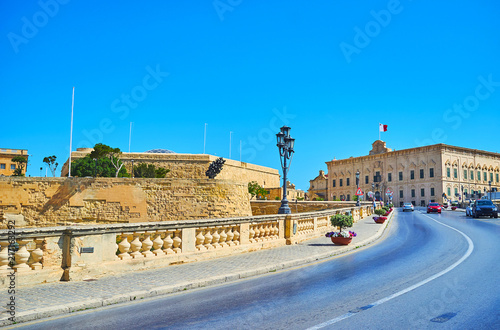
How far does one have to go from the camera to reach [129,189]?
37.3 m

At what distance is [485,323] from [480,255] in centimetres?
764

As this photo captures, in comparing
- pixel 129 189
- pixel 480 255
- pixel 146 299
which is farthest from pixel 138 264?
pixel 129 189

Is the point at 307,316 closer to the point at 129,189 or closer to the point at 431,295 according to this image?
the point at 431,295

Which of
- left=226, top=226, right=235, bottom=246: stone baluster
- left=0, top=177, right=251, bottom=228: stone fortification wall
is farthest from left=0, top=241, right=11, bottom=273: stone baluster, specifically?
left=0, top=177, right=251, bottom=228: stone fortification wall

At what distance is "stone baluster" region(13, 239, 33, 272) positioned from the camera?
7176 mm

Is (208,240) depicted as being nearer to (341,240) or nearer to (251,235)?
(251,235)

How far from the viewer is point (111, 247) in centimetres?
844

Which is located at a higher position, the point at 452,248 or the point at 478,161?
the point at 478,161

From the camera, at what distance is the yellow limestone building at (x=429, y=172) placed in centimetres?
8531

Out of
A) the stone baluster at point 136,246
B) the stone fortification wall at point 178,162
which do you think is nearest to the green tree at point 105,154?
the stone fortification wall at point 178,162

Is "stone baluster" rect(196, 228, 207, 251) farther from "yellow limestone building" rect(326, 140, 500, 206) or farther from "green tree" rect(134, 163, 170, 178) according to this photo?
"yellow limestone building" rect(326, 140, 500, 206)

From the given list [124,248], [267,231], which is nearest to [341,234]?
[267,231]

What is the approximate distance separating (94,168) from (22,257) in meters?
55.5

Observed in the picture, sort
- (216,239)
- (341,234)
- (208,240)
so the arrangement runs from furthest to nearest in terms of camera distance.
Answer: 1. (341,234)
2. (216,239)
3. (208,240)
